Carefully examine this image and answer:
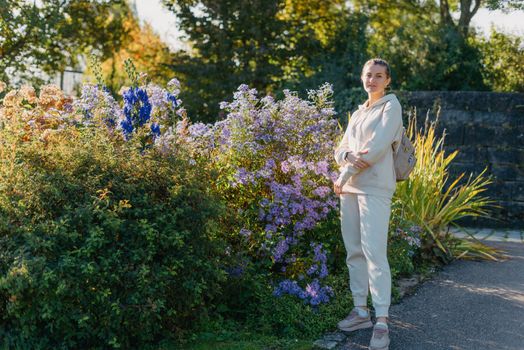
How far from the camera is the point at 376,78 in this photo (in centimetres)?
446

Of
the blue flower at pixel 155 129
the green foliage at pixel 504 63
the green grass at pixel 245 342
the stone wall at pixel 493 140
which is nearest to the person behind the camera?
the green grass at pixel 245 342

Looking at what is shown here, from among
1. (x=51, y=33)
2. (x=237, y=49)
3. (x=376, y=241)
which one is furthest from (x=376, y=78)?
(x=51, y=33)

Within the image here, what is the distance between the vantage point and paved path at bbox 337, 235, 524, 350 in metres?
4.56

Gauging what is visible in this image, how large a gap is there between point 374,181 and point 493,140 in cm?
659

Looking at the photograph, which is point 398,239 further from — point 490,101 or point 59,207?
point 490,101

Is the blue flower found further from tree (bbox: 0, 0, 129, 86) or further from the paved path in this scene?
tree (bbox: 0, 0, 129, 86)

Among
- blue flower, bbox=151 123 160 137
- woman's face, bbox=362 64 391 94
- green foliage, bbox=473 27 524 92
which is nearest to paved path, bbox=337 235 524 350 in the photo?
woman's face, bbox=362 64 391 94

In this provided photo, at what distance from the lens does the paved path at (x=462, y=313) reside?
456 centimetres

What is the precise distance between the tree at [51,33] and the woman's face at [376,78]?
10.0 m

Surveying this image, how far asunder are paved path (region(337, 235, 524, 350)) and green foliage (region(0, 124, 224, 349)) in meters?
1.18

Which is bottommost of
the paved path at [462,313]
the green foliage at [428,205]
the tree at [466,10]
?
the paved path at [462,313]

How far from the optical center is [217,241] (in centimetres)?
465

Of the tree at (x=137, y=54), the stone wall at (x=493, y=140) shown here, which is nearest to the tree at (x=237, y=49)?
the tree at (x=137, y=54)

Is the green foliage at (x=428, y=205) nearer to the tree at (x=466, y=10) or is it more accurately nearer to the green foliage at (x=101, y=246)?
the green foliage at (x=101, y=246)
